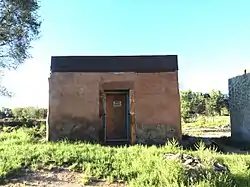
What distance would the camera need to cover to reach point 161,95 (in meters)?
16.6

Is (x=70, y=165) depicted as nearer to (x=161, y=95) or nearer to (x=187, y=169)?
(x=187, y=169)

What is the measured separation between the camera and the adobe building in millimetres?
16391

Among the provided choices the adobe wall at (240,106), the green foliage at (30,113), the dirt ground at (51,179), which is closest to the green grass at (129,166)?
the dirt ground at (51,179)

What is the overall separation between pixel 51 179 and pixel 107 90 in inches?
335

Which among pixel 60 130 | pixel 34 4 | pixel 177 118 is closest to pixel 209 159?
pixel 177 118

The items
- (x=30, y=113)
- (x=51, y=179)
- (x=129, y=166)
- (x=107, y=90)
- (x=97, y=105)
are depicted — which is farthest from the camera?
(x=30, y=113)

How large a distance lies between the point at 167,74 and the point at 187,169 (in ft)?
27.9

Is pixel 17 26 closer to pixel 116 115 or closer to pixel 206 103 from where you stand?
pixel 116 115

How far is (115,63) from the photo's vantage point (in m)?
16.8

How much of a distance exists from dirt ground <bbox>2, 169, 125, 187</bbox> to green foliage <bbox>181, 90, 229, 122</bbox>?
37.8m

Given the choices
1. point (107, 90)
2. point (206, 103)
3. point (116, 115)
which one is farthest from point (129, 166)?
point (206, 103)

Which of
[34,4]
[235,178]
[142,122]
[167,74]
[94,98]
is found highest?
[34,4]

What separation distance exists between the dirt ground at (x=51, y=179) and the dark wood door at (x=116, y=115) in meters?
8.09

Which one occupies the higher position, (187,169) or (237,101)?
(237,101)
